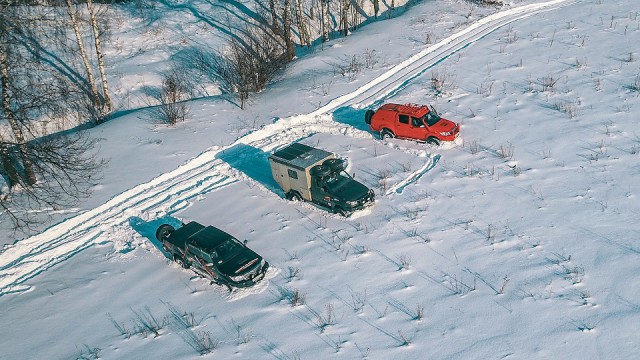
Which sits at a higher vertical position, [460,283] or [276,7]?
[276,7]

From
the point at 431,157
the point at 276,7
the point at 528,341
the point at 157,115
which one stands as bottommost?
the point at 528,341

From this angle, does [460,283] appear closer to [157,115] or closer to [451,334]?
[451,334]

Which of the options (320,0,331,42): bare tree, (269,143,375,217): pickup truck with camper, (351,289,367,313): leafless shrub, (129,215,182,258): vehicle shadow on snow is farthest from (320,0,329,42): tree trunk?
(351,289,367,313): leafless shrub

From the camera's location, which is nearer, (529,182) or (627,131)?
(529,182)

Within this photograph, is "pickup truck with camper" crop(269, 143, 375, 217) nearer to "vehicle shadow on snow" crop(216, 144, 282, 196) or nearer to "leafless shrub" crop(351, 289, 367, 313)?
"vehicle shadow on snow" crop(216, 144, 282, 196)

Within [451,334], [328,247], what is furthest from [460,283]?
[328,247]
